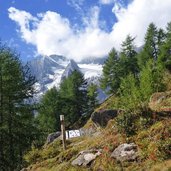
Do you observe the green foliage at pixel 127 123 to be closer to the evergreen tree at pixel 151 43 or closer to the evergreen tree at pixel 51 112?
the evergreen tree at pixel 51 112

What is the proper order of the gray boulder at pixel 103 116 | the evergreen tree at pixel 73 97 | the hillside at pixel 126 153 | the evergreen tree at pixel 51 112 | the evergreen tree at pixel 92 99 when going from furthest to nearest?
the evergreen tree at pixel 92 99
the evergreen tree at pixel 73 97
the evergreen tree at pixel 51 112
the gray boulder at pixel 103 116
the hillside at pixel 126 153

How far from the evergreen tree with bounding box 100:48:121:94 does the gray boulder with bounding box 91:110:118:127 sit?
58189 millimetres

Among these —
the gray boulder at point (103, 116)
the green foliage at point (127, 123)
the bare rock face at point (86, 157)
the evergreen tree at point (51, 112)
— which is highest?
the evergreen tree at point (51, 112)

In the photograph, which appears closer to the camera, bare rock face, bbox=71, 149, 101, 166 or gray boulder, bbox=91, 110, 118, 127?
bare rock face, bbox=71, 149, 101, 166

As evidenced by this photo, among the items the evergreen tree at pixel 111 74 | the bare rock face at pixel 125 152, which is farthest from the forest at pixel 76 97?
the bare rock face at pixel 125 152

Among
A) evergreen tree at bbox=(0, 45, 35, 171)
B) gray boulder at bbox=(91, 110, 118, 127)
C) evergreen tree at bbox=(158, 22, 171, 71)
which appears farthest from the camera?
evergreen tree at bbox=(158, 22, 171, 71)

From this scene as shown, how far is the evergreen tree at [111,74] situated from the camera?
279ft

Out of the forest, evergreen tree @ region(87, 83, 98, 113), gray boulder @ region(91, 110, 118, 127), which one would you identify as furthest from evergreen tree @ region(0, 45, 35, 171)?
evergreen tree @ region(87, 83, 98, 113)

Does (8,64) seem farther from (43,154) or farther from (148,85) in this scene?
(148,85)

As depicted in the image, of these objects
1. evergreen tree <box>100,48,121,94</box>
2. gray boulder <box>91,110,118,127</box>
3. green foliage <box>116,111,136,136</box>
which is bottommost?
green foliage <box>116,111,136,136</box>

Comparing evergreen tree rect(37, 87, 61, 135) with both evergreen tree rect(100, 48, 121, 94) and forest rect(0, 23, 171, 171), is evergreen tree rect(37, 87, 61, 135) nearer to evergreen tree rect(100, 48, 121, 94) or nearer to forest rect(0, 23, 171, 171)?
forest rect(0, 23, 171, 171)

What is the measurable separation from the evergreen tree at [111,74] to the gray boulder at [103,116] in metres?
58.2

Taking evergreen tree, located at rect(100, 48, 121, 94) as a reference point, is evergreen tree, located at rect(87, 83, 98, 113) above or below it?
below

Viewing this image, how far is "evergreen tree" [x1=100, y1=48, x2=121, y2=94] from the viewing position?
279 ft
